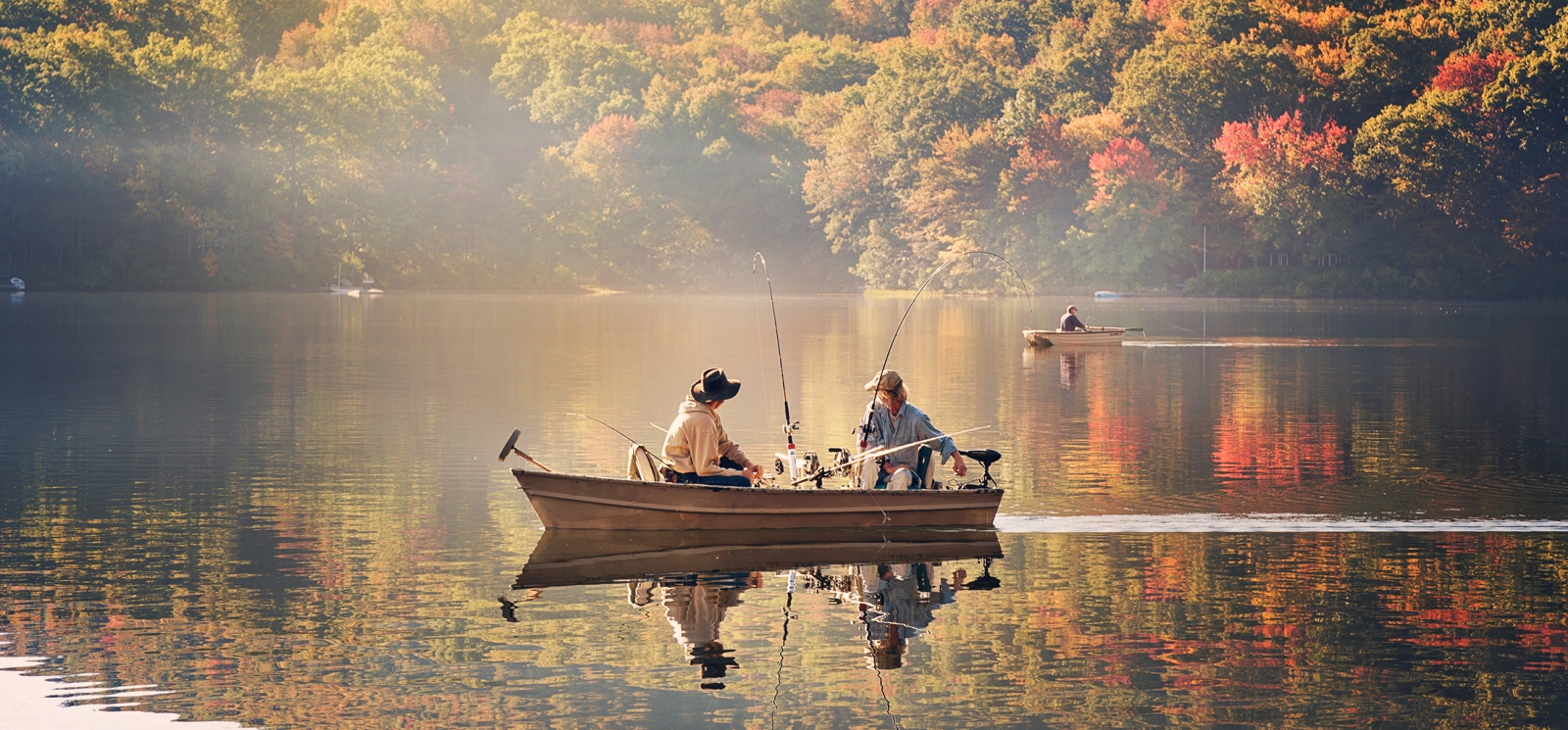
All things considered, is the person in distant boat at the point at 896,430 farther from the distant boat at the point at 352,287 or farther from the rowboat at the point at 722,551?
the distant boat at the point at 352,287

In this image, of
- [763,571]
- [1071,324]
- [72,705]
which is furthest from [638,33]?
[72,705]

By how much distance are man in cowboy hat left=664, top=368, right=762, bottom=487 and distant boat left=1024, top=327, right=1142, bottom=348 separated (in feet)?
105

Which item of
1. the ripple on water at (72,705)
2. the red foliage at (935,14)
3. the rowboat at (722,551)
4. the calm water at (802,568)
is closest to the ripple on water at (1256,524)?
the calm water at (802,568)

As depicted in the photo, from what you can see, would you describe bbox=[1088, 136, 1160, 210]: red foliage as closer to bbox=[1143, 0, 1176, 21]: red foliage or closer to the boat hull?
bbox=[1143, 0, 1176, 21]: red foliage

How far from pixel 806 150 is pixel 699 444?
111423 mm

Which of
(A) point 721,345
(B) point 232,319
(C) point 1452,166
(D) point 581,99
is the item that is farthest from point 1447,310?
(D) point 581,99

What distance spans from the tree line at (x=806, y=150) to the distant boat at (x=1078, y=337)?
44047 mm

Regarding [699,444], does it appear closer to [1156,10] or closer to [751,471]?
[751,471]

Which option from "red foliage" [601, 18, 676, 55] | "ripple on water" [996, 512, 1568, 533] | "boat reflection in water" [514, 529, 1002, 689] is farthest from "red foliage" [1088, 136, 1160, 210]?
"boat reflection in water" [514, 529, 1002, 689]

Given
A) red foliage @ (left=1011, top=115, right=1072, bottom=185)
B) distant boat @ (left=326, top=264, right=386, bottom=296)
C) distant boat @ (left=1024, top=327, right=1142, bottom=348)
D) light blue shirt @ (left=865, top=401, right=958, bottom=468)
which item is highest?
red foliage @ (left=1011, top=115, right=1072, bottom=185)

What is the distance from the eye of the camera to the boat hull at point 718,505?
639 inches

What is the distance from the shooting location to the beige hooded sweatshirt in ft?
53.7

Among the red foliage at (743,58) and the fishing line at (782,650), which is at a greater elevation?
the red foliage at (743,58)

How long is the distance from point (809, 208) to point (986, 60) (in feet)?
49.2
